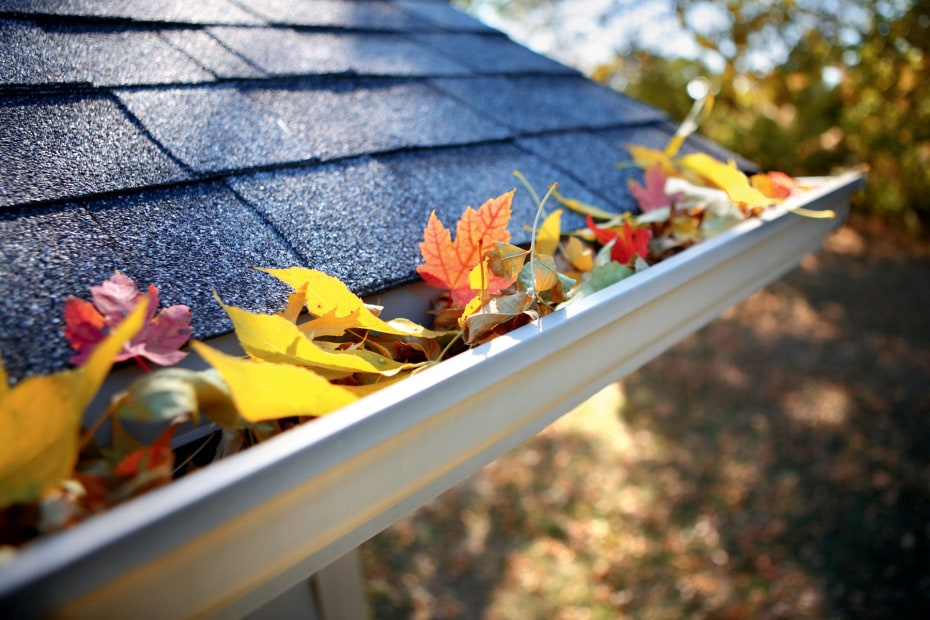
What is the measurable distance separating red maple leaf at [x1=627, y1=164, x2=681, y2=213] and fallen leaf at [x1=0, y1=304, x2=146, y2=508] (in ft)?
3.42

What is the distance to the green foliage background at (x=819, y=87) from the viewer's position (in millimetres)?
6207

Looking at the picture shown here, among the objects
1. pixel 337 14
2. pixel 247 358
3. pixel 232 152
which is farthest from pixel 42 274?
pixel 337 14

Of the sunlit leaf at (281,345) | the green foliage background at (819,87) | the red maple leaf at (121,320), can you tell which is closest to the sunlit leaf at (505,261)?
the sunlit leaf at (281,345)

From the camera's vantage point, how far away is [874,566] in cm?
354

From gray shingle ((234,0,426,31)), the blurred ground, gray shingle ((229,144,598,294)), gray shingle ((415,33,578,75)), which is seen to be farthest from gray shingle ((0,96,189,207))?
the blurred ground

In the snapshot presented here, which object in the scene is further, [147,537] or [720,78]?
[720,78]

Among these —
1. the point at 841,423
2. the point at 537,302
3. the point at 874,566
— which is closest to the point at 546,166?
the point at 537,302

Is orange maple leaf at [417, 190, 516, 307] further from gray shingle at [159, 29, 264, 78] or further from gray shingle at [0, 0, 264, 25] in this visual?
gray shingle at [0, 0, 264, 25]

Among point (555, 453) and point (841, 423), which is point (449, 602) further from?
point (841, 423)

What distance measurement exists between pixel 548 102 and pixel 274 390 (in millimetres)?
1356

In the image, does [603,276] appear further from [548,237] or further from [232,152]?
[232,152]

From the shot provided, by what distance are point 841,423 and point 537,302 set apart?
4.69m

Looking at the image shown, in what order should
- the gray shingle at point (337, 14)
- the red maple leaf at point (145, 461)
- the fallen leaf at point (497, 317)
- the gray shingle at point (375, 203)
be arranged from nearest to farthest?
the red maple leaf at point (145, 461) < the fallen leaf at point (497, 317) < the gray shingle at point (375, 203) < the gray shingle at point (337, 14)

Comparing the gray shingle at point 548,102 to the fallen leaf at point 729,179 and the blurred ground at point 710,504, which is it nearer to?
the fallen leaf at point 729,179
